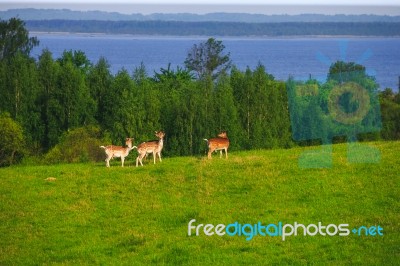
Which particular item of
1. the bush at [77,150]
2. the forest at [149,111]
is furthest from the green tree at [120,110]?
the bush at [77,150]

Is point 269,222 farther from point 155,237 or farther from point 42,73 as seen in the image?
point 42,73

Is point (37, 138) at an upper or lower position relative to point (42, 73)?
lower

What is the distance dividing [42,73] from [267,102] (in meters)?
17.6

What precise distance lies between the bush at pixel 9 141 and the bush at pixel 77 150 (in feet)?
14.6

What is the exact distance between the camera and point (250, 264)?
1911cm

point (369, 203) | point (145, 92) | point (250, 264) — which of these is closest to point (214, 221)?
point (250, 264)

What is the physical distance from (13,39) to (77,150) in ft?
150

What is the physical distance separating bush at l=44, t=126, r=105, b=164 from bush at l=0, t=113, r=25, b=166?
444 centimetres

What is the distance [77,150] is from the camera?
153ft

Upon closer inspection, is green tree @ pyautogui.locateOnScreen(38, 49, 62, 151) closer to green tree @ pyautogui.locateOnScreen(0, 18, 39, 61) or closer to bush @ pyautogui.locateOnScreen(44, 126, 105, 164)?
bush @ pyautogui.locateOnScreen(44, 126, 105, 164)

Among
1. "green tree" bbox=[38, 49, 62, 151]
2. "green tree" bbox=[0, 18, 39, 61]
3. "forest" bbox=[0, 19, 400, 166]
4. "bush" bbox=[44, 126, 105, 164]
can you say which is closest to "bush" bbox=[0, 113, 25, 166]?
"forest" bbox=[0, 19, 400, 166]

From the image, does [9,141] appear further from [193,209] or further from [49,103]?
[193,209]

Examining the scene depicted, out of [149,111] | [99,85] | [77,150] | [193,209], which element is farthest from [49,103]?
[193,209]

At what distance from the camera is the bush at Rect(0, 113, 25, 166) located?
52750 millimetres
